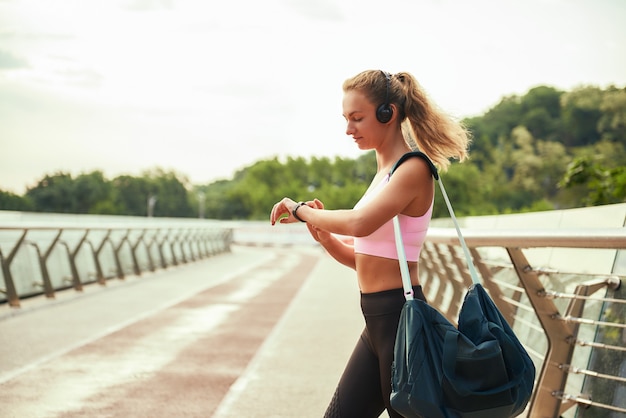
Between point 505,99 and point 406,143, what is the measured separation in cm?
11057

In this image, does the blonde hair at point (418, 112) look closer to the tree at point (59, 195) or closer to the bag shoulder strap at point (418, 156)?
the bag shoulder strap at point (418, 156)

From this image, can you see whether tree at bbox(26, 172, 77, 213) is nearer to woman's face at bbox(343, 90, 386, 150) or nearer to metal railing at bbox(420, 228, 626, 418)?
metal railing at bbox(420, 228, 626, 418)

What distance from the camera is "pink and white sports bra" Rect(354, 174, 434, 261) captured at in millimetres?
2799

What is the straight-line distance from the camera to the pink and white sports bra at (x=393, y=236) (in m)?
2.80

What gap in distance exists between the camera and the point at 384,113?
9.57ft

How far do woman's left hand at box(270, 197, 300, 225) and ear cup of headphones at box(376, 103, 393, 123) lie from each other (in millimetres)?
410

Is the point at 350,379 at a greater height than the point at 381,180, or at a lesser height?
lesser

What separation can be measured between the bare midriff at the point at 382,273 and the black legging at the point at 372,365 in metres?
0.02

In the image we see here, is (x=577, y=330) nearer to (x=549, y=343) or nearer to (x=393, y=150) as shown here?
(x=549, y=343)

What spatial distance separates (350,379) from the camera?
299cm

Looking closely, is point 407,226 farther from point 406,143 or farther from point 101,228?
point 101,228

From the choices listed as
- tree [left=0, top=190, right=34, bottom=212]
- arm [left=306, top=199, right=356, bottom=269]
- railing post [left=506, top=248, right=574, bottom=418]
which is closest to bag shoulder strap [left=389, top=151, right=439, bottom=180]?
arm [left=306, top=199, right=356, bottom=269]

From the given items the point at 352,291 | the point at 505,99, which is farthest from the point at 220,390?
the point at 505,99

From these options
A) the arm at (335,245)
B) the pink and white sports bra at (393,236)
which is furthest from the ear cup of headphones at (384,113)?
the arm at (335,245)
